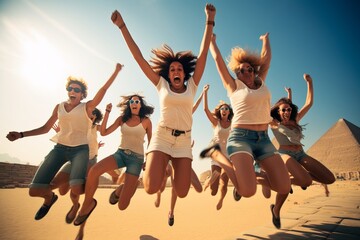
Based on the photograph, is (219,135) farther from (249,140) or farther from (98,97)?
(98,97)

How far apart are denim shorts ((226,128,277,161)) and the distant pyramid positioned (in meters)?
94.1

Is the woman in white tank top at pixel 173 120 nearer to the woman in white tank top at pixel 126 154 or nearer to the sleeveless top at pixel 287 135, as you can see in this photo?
the woman in white tank top at pixel 126 154

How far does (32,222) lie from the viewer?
5.68 m

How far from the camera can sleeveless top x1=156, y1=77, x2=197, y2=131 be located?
11.2 ft

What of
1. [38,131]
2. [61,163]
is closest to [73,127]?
[61,163]

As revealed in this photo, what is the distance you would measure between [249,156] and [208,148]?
3.60ft

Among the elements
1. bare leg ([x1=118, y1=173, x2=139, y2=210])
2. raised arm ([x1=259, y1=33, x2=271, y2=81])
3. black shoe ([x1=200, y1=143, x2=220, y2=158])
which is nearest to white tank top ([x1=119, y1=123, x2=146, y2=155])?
bare leg ([x1=118, y1=173, x2=139, y2=210])

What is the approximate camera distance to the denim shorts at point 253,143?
3.74 metres

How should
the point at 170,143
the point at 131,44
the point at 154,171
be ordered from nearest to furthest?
the point at 154,171 → the point at 170,143 → the point at 131,44

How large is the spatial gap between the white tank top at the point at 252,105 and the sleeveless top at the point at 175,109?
36.0 inches

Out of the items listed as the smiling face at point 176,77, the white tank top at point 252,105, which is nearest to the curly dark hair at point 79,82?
the smiling face at point 176,77

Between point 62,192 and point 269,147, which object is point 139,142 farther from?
point 269,147

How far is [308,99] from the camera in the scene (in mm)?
5984

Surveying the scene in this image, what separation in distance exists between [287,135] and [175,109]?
10.9 feet
